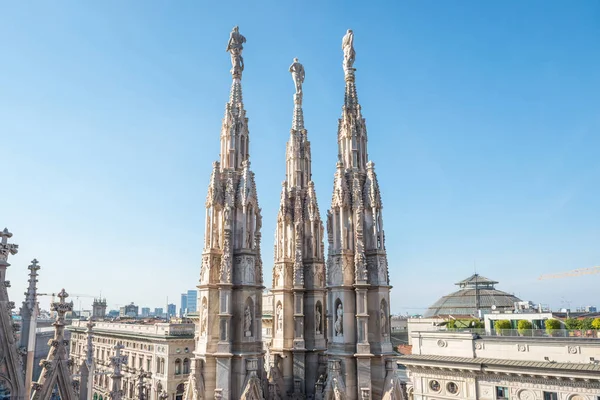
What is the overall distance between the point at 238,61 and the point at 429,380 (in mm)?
35468

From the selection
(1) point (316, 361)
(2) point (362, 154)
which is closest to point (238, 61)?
(2) point (362, 154)

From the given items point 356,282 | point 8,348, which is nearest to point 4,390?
point 8,348

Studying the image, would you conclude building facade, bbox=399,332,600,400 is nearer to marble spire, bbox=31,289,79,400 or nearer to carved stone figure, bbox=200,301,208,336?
carved stone figure, bbox=200,301,208,336

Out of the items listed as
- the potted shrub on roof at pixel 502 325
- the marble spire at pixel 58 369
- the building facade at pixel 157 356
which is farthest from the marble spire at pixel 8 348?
the building facade at pixel 157 356

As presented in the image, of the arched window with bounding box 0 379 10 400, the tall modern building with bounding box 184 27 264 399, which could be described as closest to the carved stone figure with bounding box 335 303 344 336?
the tall modern building with bounding box 184 27 264 399

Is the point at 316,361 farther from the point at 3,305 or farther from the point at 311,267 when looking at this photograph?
the point at 3,305

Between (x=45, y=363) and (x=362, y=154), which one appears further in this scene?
(x=362, y=154)

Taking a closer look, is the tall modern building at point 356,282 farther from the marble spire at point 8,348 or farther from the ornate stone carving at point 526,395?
the ornate stone carving at point 526,395

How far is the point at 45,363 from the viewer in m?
13.4

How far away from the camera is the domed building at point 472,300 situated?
70438mm

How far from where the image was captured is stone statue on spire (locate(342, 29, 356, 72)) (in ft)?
74.8

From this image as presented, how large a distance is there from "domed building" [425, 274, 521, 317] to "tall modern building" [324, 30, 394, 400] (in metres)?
53.7

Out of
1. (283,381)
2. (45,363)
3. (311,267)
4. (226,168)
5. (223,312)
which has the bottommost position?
(283,381)

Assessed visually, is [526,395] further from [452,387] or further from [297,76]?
[297,76]
